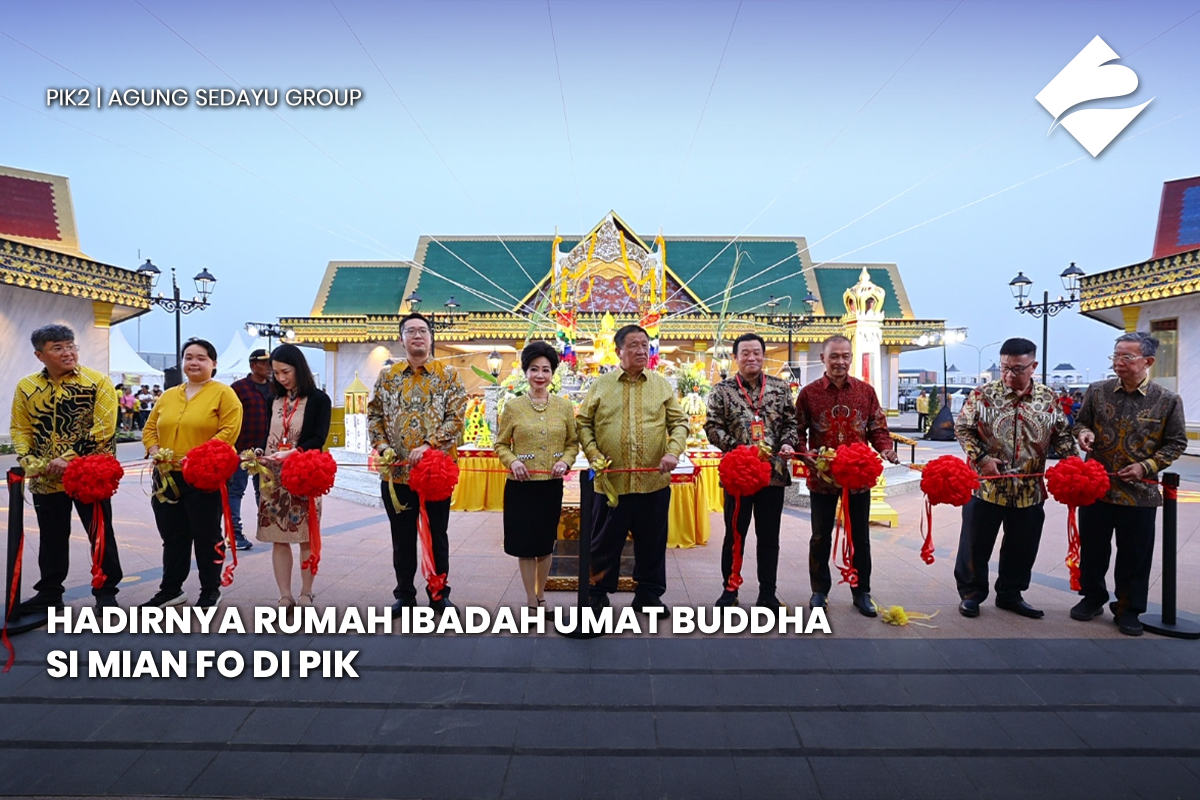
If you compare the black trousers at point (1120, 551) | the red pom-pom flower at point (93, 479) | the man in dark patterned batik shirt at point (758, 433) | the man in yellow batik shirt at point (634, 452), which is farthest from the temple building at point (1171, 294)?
the red pom-pom flower at point (93, 479)

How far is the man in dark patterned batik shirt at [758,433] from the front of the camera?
11.9 ft

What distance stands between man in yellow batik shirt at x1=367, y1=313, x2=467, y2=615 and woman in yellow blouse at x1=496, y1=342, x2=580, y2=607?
0.40m

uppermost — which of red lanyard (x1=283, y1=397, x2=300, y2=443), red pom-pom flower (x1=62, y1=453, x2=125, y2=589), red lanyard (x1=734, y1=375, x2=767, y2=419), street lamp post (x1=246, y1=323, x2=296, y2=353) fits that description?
street lamp post (x1=246, y1=323, x2=296, y2=353)

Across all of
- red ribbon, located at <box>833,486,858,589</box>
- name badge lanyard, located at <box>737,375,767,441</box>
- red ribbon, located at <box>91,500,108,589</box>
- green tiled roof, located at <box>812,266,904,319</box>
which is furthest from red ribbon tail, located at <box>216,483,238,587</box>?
green tiled roof, located at <box>812,266,904,319</box>

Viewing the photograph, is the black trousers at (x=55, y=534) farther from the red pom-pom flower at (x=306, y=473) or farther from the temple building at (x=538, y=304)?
the temple building at (x=538, y=304)

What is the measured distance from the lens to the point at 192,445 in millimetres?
3555

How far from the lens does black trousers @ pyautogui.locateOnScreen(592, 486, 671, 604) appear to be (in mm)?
3492

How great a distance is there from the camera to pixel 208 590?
371cm

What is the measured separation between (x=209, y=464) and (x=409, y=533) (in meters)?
1.11

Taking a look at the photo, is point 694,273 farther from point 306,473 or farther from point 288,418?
point 306,473

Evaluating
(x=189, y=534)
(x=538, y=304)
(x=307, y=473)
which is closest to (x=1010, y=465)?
(x=307, y=473)

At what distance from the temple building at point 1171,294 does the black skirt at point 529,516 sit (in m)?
13.7

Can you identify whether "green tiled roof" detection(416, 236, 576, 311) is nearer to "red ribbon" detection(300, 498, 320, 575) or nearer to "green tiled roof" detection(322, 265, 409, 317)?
"green tiled roof" detection(322, 265, 409, 317)

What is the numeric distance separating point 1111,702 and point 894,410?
765 inches
